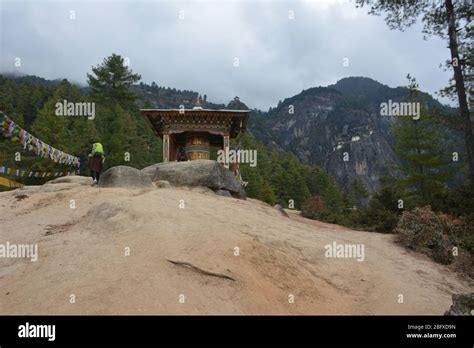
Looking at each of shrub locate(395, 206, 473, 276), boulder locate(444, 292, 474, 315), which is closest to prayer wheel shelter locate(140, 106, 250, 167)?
shrub locate(395, 206, 473, 276)

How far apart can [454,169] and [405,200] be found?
471 centimetres

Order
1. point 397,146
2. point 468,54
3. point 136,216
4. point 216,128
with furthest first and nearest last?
point 397,146
point 216,128
point 468,54
point 136,216

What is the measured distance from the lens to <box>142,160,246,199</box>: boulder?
54.2 ft

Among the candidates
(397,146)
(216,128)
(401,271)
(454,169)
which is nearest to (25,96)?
(216,128)

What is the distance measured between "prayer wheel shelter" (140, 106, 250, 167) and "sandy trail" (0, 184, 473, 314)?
10587 millimetres

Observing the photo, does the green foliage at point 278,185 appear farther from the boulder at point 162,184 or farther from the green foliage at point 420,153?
the boulder at point 162,184

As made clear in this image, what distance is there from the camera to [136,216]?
30.6ft

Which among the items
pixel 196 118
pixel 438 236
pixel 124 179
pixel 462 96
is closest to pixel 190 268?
pixel 124 179

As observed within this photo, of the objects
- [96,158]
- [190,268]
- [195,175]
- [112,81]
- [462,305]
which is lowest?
[462,305]

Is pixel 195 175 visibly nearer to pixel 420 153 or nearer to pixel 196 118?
pixel 196 118

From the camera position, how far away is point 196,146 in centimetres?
2275

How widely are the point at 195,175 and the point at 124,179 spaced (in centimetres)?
358

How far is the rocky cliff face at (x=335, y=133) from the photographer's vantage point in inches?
4673
